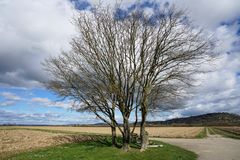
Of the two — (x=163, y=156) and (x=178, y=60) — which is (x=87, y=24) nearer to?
(x=178, y=60)

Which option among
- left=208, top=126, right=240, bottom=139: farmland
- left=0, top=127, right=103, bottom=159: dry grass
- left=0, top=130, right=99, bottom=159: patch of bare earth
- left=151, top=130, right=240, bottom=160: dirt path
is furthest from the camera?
left=208, top=126, right=240, bottom=139: farmland

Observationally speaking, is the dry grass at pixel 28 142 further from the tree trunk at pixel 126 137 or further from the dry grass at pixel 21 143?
the tree trunk at pixel 126 137

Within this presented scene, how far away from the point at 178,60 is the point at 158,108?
16.2 feet

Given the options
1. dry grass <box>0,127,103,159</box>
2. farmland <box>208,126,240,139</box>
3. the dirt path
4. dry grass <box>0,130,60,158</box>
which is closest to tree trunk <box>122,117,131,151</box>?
the dirt path

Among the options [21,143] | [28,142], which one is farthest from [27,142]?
[21,143]

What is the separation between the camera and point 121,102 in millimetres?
26828

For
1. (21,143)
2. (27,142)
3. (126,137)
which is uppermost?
(27,142)

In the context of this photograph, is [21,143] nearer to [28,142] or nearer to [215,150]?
[28,142]

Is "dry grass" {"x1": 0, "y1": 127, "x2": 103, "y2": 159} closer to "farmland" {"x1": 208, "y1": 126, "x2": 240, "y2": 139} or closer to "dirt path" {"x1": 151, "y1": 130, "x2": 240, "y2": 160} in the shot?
"dirt path" {"x1": 151, "y1": 130, "x2": 240, "y2": 160}

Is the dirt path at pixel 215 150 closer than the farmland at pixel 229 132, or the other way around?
the dirt path at pixel 215 150

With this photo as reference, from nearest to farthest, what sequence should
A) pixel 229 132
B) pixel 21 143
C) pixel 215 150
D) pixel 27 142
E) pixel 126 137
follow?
pixel 126 137 → pixel 215 150 → pixel 21 143 → pixel 27 142 → pixel 229 132

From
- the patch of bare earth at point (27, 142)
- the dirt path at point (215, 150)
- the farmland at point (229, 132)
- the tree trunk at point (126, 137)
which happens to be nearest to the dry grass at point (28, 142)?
the patch of bare earth at point (27, 142)

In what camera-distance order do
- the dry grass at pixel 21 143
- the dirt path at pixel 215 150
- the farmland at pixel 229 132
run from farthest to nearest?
the farmland at pixel 229 132, the dry grass at pixel 21 143, the dirt path at pixel 215 150

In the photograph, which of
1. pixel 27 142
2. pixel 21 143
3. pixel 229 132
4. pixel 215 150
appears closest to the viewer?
pixel 215 150
